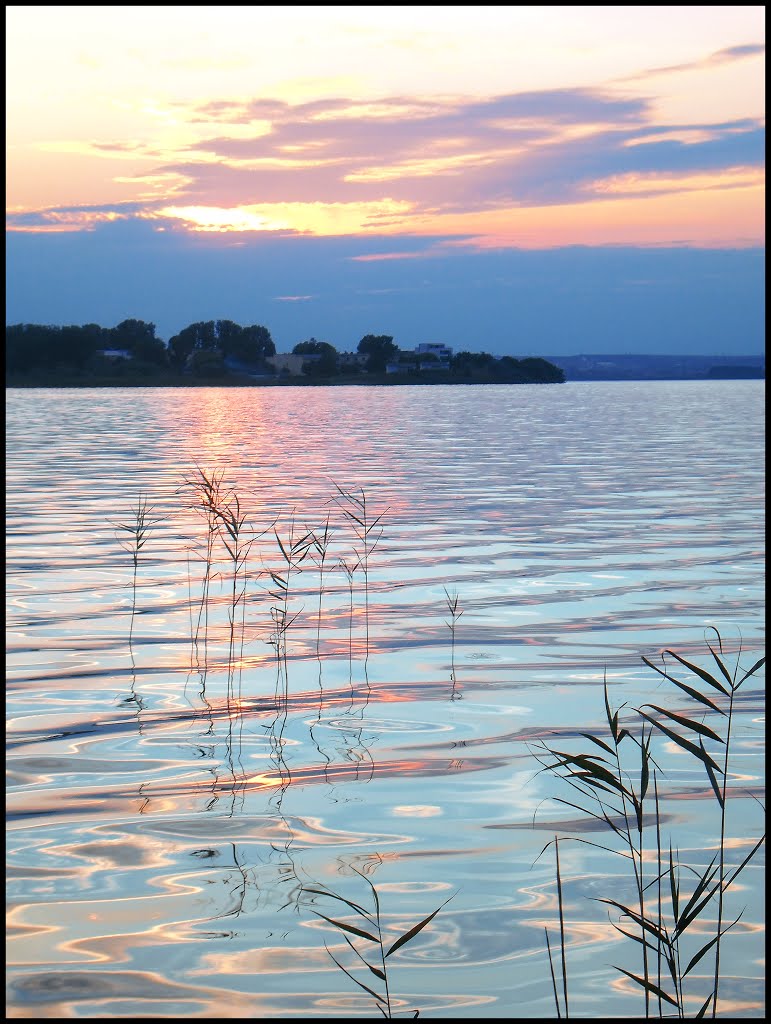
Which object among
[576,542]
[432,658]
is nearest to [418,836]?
[432,658]

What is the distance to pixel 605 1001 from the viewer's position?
14.3ft

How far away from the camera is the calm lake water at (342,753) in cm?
457

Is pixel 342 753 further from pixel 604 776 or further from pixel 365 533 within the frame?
pixel 365 533

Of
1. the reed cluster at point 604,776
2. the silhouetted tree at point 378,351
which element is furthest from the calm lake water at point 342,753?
the silhouetted tree at point 378,351

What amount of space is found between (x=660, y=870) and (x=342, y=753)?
8.89ft

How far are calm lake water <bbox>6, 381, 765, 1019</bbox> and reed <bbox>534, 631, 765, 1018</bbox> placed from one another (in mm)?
85

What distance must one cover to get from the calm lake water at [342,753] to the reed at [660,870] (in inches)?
3.3

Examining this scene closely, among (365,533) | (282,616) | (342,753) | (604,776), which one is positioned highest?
(365,533)

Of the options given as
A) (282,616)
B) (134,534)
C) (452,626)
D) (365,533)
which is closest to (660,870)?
(452,626)

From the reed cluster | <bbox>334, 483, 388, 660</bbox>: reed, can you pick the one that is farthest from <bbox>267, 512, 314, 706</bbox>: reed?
<bbox>334, 483, 388, 660</bbox>: reed

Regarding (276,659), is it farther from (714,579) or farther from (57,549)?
(57,549)

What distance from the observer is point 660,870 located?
16.0 ft

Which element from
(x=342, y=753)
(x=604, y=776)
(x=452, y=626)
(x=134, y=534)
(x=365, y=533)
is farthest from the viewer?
(x=134, y=534)

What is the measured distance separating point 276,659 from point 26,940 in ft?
17.1
